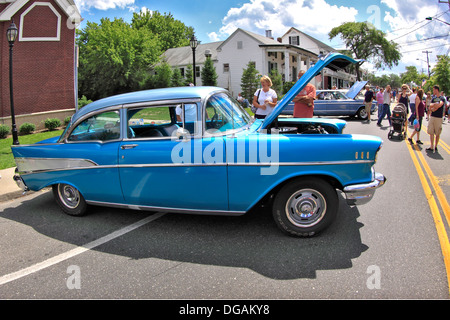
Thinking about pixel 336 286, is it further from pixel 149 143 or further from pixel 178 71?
pixel 178 71

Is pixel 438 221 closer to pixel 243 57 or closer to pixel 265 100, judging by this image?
pixel 265 100

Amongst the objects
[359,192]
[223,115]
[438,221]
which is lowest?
[438,221]

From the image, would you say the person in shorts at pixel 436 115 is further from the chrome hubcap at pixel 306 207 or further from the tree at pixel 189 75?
the tree at pixel 189 75

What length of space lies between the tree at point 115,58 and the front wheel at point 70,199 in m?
32.2

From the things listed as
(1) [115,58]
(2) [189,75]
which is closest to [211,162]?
(1) [115,58]

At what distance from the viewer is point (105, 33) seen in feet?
113

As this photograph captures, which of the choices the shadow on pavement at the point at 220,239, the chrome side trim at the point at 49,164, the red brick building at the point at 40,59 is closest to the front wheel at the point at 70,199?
the shadow on pavement at the point at 220,239

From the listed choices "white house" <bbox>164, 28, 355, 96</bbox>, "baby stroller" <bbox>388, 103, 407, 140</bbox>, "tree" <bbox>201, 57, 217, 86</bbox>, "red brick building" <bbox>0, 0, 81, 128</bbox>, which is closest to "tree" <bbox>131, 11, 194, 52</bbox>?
"white house" <bbox>164, 28, 355, 96</bbox>

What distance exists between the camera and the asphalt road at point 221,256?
3.10m

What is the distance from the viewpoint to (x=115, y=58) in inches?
1348

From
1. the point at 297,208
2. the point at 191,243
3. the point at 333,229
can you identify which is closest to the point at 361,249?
the point at 333,229

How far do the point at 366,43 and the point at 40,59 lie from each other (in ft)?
189
